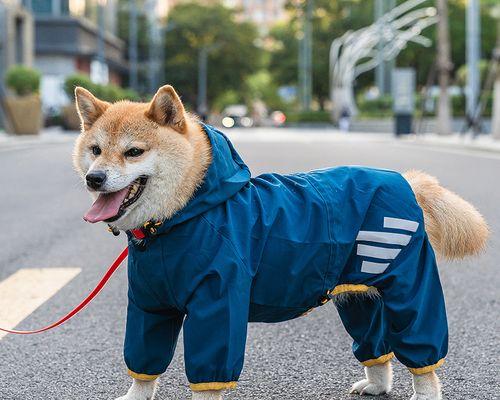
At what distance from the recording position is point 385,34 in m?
56.7

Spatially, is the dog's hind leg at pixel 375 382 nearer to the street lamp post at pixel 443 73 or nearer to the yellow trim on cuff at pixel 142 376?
the yellow trim on cuff at pixel 142 376

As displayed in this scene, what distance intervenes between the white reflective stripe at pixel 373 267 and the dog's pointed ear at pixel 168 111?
2.89 ft

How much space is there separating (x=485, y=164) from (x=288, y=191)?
49.8ft

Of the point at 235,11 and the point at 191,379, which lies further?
the point at 235,11

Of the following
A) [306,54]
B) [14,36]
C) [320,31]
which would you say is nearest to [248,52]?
[320,31]

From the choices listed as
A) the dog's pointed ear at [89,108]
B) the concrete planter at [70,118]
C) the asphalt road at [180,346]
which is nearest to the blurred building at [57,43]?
the concrete planter at [70,118]

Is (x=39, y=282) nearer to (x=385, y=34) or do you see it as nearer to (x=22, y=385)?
(x=22, y=385)

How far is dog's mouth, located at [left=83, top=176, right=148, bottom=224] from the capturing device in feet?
10.7

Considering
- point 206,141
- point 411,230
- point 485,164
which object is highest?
point 206,141

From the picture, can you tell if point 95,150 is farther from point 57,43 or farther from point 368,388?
point 57,43

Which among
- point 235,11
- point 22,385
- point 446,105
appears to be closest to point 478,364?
point 22,385

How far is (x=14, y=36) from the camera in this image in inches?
1834

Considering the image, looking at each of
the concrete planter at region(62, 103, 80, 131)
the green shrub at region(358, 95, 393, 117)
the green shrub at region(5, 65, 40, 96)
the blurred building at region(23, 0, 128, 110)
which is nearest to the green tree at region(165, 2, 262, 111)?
the blurred building at region(23, 0, 128, 110)

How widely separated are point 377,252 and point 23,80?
32551 mm
